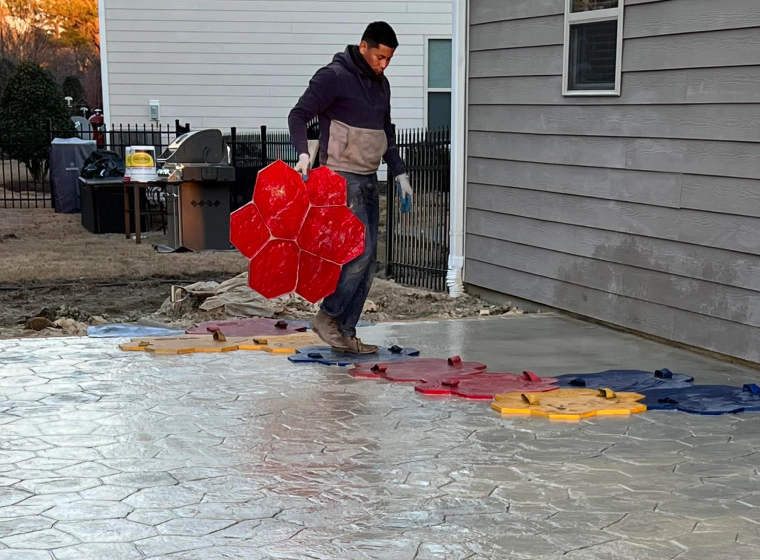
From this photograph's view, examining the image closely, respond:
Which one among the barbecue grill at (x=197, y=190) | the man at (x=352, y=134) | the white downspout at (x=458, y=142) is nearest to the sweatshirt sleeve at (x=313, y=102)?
the man at (x=352, y=134)

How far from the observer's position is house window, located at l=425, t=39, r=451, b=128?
2194cm

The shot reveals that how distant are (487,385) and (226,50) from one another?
1648 centimetres

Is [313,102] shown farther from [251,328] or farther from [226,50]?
[226,50]

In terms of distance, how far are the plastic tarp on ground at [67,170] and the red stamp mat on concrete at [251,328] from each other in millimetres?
11903

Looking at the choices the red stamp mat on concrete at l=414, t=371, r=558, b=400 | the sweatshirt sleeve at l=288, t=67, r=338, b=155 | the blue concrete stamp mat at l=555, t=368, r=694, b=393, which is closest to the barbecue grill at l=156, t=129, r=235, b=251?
the sweatshirt sleeve at l=288, t=67, r=338, b=155

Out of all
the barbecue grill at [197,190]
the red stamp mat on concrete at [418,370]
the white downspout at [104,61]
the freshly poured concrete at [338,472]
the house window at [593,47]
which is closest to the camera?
the freshly poured concrete at [338,472]

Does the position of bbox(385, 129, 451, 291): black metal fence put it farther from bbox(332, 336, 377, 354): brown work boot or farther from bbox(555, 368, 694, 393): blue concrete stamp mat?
bbox(555, 368, 694, 393): blue concrete stamp mat

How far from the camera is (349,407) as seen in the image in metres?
5.52

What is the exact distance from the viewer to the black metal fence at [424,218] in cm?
1042

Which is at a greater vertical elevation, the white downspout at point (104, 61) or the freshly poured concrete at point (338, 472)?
the white downspout at point (104, 61)

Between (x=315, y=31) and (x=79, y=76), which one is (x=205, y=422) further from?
(x=79, y=76)

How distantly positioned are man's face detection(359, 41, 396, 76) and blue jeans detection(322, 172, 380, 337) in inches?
28.0

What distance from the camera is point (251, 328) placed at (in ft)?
25.7

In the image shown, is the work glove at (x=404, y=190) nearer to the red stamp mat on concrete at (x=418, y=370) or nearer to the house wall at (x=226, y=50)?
the red stamp mat on concrete at (x=418, y=370)
